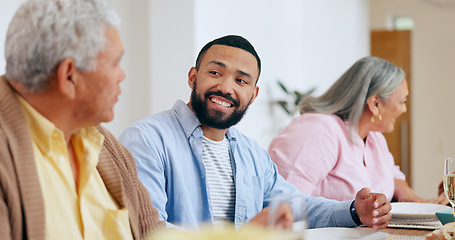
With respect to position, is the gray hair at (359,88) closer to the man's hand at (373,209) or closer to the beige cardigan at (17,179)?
the man's hand at (373,209)

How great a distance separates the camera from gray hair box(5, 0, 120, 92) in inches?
39.8

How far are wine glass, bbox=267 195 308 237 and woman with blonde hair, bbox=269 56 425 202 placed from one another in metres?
1.73

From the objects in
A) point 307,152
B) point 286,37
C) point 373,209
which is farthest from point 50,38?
point 286,37

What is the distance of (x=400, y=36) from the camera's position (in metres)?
7.16

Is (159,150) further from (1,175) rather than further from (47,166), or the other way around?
(1,175)

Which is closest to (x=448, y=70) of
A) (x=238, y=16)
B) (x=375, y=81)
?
(x=238, y=16)

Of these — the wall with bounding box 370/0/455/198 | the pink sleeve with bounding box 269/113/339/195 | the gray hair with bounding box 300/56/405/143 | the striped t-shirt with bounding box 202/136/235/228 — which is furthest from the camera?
the wall with bounding box 370/0/455/198

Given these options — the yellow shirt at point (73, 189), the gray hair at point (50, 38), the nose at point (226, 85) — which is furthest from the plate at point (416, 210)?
the gray hair at point (50, 38)

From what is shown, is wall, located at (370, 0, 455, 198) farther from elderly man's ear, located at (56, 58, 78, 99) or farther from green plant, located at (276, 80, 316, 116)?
elderly man's ear, located at (56, 58, 78, 99)

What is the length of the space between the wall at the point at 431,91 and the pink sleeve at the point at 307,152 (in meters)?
4.86

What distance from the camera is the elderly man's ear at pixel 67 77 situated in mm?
1038

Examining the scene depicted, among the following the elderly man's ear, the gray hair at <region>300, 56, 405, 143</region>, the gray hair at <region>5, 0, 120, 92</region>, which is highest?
the gray hair at <region>5, 0, 120, 92</region>

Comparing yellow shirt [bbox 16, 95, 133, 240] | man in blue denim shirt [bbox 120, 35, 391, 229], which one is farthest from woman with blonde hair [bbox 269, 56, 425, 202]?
yellow shirt [bbox 16, 95, 133, 240]

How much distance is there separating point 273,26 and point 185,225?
3.51 metres
